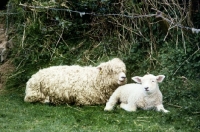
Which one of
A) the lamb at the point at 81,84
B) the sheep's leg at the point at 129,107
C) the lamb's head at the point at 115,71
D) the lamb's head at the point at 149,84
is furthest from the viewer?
the lamb at the point at 81,84

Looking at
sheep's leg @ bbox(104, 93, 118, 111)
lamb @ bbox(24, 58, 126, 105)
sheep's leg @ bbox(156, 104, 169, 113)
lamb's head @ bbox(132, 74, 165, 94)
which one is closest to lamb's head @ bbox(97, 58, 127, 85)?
lamb @ bbox(24, 58, 126, 105)

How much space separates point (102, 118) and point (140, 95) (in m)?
0.81

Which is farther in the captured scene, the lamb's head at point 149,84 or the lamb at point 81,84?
the lamb at point 81,84

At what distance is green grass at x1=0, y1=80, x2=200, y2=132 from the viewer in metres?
6.42

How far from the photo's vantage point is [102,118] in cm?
690

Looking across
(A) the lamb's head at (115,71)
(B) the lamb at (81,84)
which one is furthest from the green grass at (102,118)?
(A) the lamb's head at (115,71)

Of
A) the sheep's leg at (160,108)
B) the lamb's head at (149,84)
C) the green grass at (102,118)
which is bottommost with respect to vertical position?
the green grass at (102,118)

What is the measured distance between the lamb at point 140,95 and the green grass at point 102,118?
0.12m

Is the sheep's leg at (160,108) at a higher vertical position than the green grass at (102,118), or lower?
higher

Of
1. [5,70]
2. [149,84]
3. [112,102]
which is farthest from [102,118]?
[5,70]

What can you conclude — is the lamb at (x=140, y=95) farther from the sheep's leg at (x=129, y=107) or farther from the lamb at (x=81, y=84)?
the lamb at (x=81, y=84)

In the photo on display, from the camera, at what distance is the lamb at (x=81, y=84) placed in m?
7.91

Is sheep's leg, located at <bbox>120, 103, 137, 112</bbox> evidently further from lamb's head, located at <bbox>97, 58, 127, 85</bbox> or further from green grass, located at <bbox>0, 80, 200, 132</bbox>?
lamb's head, located at <bbox>97, 58, 127, 85</bbox>

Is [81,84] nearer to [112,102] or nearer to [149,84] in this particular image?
[112,102]
